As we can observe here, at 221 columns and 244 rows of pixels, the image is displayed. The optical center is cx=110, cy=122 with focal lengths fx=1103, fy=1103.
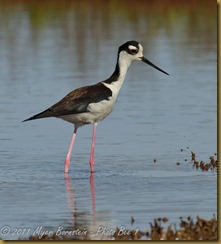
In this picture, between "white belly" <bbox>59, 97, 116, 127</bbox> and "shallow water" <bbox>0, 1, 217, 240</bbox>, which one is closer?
"shallow water" <bbox>0, 1, 217, 240</bbox>

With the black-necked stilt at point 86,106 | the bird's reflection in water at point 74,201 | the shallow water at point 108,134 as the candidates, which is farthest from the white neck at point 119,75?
the bird's reflection in water at point 74,201

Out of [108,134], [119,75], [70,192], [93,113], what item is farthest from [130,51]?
[70,192]

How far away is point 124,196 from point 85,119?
2.08 metres

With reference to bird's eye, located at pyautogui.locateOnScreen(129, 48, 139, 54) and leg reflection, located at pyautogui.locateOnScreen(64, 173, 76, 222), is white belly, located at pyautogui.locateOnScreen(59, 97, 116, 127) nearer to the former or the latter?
bird's eye, located at pyautogui.locateOnScreen(129, 48, 139, 54)

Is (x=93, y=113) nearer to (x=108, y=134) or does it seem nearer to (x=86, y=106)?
(x=86, y=106)

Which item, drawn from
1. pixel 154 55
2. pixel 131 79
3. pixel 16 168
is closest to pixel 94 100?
pixel 16 168

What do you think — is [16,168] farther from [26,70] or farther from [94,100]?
[26,70]

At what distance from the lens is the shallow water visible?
30.1 ft

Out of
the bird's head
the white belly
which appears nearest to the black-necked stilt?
the white belly

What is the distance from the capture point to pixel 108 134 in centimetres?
1315

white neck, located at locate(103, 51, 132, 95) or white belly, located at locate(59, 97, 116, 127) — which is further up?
white neck, located at locate(103, 51, 132, 95)

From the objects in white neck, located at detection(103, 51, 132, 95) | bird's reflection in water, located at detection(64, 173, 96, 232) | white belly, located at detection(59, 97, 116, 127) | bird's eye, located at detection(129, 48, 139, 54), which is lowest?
bird's reflection in water, located at detection(64, 173, 96, 232)

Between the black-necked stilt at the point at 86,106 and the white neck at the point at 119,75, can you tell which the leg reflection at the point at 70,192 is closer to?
the black-necked stilt at the point at 86,106

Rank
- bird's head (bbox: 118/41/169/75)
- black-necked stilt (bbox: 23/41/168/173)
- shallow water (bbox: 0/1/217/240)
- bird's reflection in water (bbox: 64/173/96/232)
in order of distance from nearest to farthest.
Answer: bird's reflection in water (bbox: 64/173/96/232) < shallow water (bbox: 0/1/217/240) < black-necked stilt (bbox: 23/41/168/173) < bird's head (bbox: 118/41/169/75)
